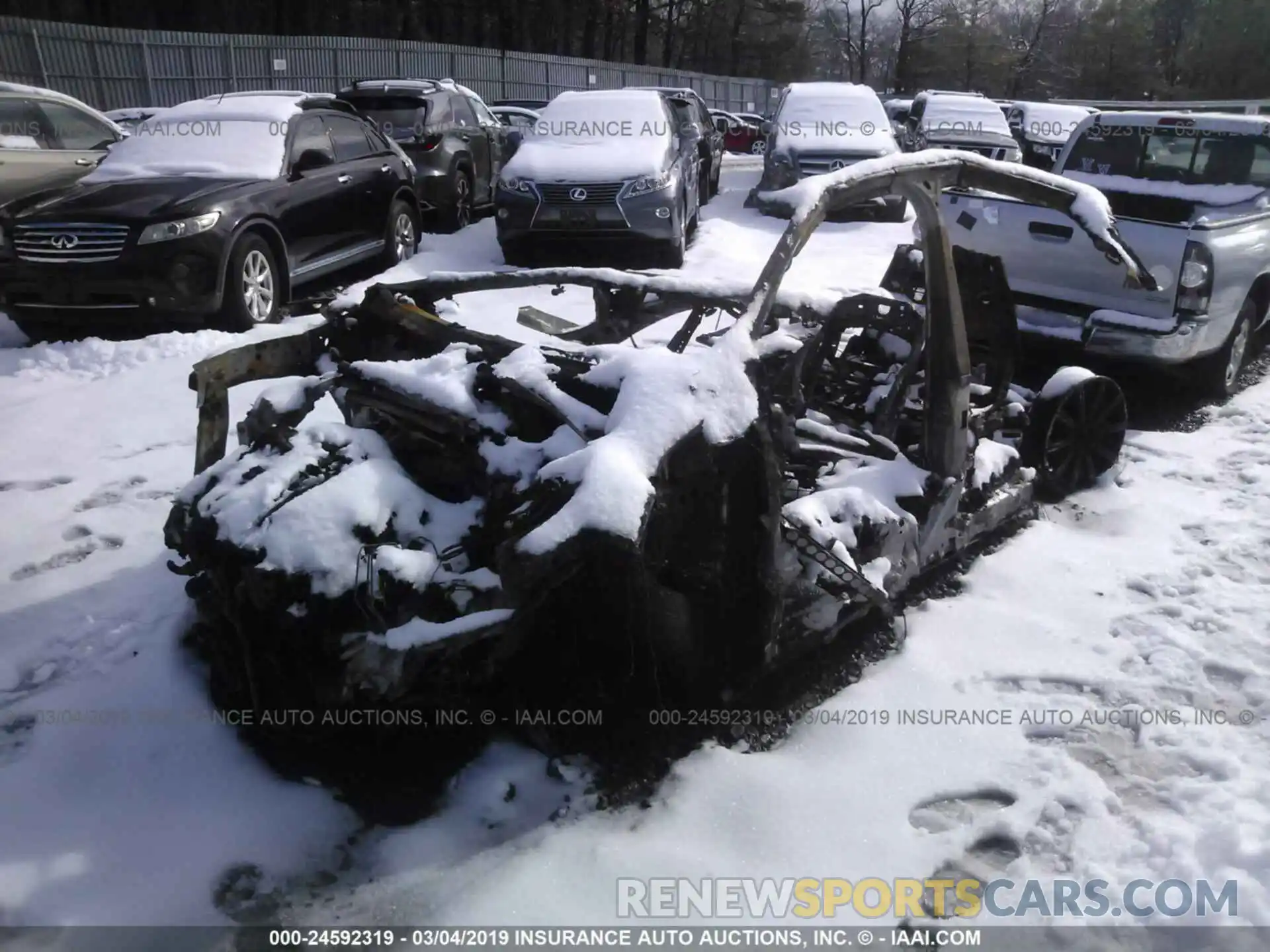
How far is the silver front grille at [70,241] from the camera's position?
6699 mm

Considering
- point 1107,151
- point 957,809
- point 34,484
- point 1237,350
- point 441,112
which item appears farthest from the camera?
point 441,112

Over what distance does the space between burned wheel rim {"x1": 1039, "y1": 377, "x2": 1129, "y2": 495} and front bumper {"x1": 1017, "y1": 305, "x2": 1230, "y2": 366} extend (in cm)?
102

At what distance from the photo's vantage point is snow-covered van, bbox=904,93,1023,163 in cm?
1636

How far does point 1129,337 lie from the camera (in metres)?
5.96

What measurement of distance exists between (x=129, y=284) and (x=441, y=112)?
595 cm

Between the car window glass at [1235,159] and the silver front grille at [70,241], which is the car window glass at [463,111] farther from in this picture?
the car window glass at [1235,159]

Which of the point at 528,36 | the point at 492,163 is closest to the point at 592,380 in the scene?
the point at 492,163

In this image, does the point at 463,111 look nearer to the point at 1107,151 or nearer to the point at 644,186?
the point at 644,186

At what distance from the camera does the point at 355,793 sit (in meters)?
2.70

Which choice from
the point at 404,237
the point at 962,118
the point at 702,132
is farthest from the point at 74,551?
the point at 962,118

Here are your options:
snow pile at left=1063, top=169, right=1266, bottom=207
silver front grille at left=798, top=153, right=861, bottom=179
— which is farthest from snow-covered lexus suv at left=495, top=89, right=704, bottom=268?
snow pile at left=1063, top=169, right=1266, bottom=207

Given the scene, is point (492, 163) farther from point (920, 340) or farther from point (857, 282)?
point (920, 340)

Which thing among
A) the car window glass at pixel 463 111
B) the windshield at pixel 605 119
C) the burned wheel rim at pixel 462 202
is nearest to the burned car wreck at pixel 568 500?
the windshield at pixel 605 119

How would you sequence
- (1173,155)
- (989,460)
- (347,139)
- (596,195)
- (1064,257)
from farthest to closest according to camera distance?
(596,195) < (347,139) < (1173,155) < (1064,257) < (989,460)
